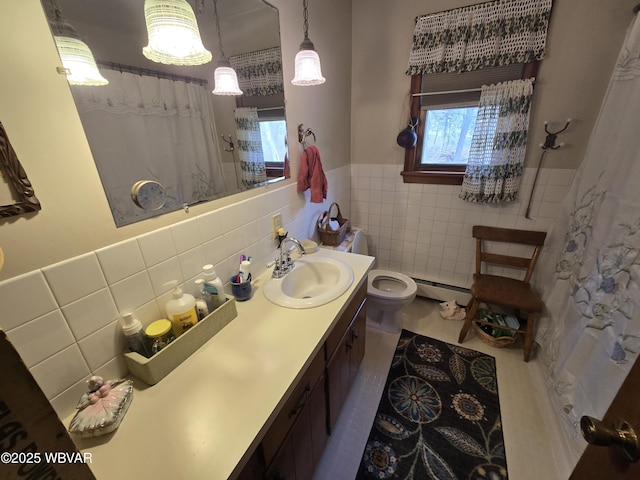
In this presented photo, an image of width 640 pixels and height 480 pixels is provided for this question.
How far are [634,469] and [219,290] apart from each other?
1.05m

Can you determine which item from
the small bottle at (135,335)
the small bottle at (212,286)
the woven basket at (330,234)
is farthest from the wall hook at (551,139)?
the small bottle at (135,335)

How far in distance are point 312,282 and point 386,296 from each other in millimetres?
696

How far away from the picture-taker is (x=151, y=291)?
814mm

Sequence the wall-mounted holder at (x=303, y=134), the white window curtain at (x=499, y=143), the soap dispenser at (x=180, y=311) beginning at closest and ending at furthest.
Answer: the soap dispenser at (x=180, y=311) → the wall-mounted holder at (x=303, y=134) → the white window curtain at (x=499, y=143)

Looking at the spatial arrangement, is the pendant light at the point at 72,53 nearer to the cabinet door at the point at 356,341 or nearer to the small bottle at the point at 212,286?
the small bottle at the point at 212,286

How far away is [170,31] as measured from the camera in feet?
2.39

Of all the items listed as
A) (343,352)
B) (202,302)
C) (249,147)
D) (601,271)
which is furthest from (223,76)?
(601,271)

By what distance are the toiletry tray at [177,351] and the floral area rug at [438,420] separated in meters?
1.01

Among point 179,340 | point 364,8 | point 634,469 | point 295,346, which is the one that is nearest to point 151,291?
point 179,340

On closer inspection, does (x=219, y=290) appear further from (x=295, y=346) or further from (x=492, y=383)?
(x=492, y=383)

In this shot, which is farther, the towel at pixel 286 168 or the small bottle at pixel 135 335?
the towel at pixel 286 168

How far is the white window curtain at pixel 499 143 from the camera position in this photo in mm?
1608

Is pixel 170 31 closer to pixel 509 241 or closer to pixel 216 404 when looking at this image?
pixel 216 404

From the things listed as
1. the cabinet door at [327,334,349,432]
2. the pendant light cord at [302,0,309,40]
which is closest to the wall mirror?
the pendant light cord at [302,0,309,40]
